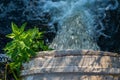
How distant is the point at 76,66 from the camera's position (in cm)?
301

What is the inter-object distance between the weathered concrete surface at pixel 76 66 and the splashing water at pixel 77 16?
275cm

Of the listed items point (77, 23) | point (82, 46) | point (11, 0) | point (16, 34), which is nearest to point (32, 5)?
point (11, 0)

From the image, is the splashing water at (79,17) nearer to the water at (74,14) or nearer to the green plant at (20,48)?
the water at (74,14)

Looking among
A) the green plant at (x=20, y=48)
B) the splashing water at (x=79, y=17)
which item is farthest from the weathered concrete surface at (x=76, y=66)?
the splashing water at (x=79, y=17)

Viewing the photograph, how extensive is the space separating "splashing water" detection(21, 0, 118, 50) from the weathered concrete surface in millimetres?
2753

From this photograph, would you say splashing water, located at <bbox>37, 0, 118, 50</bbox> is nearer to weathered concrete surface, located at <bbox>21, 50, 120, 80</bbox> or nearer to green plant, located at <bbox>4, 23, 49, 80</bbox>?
green plant, located at <bbox>4, 23, 49, 80</bbox>

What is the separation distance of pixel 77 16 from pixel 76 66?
11.5 ft

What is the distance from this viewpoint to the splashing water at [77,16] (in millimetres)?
6098

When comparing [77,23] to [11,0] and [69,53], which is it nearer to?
[11,0]

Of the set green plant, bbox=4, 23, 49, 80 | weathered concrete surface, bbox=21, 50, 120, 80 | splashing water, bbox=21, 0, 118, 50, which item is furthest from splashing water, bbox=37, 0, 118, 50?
weathered concrete surface, bbox=21, 50, 120, 80

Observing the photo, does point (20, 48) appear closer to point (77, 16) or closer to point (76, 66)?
point (76, 66)

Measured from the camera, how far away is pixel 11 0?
22.2ft

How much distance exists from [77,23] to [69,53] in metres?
3.30

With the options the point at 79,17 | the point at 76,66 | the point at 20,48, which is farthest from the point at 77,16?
the point at 76,66
